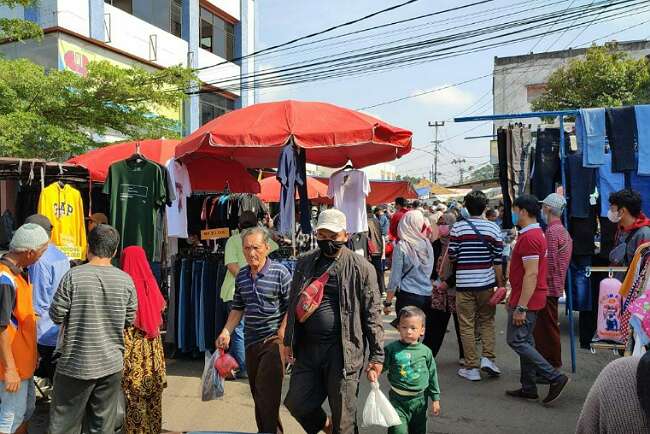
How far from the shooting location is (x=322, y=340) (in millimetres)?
3617

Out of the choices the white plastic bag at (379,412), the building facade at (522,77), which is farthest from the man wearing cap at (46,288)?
the building facade at (522,77)

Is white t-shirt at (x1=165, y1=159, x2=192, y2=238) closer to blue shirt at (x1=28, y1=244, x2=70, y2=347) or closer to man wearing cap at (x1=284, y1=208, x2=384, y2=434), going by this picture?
blue shirt at (x1=28, y1=244, x2=70, y2=347)

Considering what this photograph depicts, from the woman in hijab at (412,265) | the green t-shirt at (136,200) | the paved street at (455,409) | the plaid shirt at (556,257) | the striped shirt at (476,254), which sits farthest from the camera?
the green t-shirt at (136,200)

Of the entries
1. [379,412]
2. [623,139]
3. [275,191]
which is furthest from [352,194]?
[275,191]

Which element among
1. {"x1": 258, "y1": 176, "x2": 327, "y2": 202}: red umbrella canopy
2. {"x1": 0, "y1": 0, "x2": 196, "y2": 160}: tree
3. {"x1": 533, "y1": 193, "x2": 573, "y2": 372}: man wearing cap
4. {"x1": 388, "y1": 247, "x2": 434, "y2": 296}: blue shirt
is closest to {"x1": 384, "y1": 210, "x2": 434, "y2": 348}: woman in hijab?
{"x1": 388, "y1": 247, "x2": 434, "y2": 296}: blue shirt

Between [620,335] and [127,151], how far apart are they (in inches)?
272

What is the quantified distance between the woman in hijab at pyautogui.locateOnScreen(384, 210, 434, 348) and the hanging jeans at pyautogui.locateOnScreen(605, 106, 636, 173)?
7.33 feet

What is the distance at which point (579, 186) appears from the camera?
20.1 ft

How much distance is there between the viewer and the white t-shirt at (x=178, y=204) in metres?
6.57

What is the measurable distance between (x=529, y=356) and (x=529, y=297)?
0.57 m

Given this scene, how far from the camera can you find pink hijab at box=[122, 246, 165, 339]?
14.1 ft

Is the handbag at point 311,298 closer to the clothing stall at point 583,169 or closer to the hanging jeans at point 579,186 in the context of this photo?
the clothing stall at point 583,169

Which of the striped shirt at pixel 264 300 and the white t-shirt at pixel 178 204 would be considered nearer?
the striped shirt at pixel 264 300

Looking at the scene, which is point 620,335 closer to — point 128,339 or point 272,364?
point 272,364
